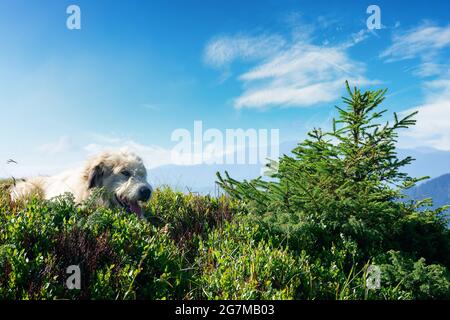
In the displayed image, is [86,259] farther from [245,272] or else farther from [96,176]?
[96,176]

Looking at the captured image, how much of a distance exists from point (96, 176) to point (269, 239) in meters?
3.98

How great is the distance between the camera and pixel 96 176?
809cm

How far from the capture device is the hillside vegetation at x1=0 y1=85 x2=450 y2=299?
15.8 ft

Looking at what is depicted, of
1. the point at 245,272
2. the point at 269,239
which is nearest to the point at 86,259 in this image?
the point at 245,272

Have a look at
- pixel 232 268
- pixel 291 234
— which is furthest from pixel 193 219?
pixel 232 268

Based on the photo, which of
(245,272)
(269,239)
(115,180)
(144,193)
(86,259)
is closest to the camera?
(86,259)

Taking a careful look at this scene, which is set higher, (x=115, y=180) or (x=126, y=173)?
(x=126, y=173)

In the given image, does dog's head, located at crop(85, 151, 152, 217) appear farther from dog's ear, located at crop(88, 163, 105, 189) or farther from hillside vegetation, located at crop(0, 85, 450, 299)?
hillside vegetation, located at crop(0, 85, 450, 299)

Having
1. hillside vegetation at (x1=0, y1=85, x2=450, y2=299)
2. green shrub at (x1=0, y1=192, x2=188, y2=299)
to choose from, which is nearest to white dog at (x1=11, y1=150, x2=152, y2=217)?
hillside vegetation at (x1=0, y1=85, x2=450, y2=299)

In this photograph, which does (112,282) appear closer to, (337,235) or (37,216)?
(37,216)

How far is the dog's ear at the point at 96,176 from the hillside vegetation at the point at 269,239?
675 mm

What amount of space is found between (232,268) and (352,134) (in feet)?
13.9

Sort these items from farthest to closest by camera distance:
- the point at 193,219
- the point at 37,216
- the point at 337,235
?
the point at 193,219
the point at 337,235
the point at 37,216
